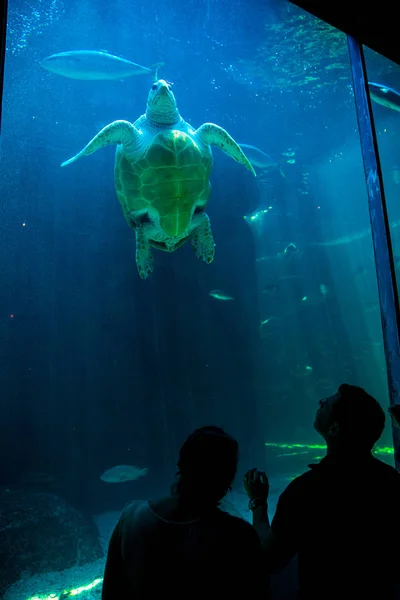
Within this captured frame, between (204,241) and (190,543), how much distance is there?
4.10m

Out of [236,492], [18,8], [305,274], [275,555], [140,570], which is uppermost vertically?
[18,8]

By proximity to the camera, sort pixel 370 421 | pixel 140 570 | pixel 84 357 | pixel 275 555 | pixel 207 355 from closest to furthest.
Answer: pixel 140 570
pixel 275 555
pixel 370 421
pixel 84 357
pixel 207 355

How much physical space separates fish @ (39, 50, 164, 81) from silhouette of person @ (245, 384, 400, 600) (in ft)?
20.8

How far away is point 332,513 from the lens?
122cm

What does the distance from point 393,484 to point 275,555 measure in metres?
0.45

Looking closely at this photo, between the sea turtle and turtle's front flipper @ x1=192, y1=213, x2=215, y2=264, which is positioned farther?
turtle's front flipper @ x1=192, y1=213, x2=215, y2=264

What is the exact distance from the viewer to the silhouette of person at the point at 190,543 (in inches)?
37.6

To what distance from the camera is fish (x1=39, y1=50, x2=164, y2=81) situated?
6.11m

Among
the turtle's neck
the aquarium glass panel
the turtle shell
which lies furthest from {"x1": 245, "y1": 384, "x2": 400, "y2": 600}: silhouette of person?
the turtle's neck

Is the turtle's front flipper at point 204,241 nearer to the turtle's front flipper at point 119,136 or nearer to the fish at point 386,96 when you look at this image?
the turtle's front flipper at point 119,136

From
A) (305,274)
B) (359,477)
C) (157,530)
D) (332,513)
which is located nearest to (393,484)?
(359,477)

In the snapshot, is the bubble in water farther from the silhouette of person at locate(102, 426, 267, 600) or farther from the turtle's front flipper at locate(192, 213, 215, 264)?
the silhouette of person at locate(102, 426, 267, 600)

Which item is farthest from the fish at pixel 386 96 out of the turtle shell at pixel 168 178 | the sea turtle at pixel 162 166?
→ the turtle shell at pixel 168 178

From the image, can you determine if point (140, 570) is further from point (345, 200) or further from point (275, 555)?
point (345, 200)
